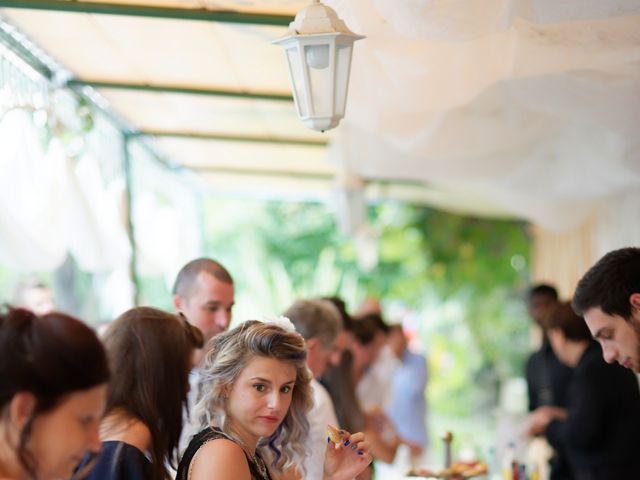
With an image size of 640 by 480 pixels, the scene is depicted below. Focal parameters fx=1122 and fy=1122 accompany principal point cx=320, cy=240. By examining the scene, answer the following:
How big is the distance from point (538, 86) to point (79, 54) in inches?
110

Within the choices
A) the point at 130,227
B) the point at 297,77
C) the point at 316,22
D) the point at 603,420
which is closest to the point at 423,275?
the point at 130,227

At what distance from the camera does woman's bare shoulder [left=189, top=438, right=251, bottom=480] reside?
2.79 meters

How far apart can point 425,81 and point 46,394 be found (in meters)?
2.52

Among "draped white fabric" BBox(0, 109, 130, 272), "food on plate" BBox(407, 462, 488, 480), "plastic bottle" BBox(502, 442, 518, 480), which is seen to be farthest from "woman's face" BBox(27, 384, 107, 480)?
"draped white fabric" BBox(0, 109, 130, 272)

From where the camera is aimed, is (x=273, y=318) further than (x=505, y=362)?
No

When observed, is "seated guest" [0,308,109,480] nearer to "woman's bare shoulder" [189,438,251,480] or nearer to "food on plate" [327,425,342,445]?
"woman's bare shoulder" [189,438,251,480]

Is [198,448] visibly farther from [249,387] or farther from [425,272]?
[425,272]

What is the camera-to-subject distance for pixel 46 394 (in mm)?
2014

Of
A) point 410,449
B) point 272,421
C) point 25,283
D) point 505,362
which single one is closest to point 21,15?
point 25,283

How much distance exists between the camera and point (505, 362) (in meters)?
15.1

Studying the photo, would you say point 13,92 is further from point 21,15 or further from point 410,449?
point 410,449

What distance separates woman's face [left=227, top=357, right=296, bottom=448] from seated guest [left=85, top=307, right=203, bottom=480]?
0.16m

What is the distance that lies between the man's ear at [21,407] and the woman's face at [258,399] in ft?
3.38

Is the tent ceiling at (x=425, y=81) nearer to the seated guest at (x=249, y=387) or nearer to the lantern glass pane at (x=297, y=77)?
the lantern glass pane at (x=297, y=77)
